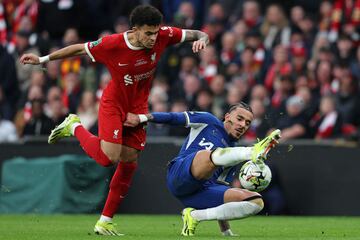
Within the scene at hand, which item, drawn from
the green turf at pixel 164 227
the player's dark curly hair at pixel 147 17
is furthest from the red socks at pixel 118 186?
the player's dark curly hair at pixel 147 17

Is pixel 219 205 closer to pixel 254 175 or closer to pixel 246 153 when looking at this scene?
pixel 254 175

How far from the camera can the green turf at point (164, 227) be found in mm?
12711

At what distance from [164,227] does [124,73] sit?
109 inches

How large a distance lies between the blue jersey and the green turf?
100cm

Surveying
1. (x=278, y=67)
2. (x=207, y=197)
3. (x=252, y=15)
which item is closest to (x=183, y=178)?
(x=207, y=197)

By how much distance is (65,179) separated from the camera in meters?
18.3

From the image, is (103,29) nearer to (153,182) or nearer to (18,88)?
(18,88)

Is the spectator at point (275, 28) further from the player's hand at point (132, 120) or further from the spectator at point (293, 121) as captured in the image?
the player's hand at point (132, 120)

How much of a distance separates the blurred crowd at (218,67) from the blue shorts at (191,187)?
244 inches

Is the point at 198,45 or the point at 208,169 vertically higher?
the point at 198,45

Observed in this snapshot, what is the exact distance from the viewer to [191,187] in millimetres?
12359

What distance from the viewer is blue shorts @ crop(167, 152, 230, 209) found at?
40.3 ft

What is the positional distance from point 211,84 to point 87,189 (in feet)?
10.9

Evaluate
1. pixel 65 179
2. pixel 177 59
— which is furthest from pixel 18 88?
pixel 65 179
